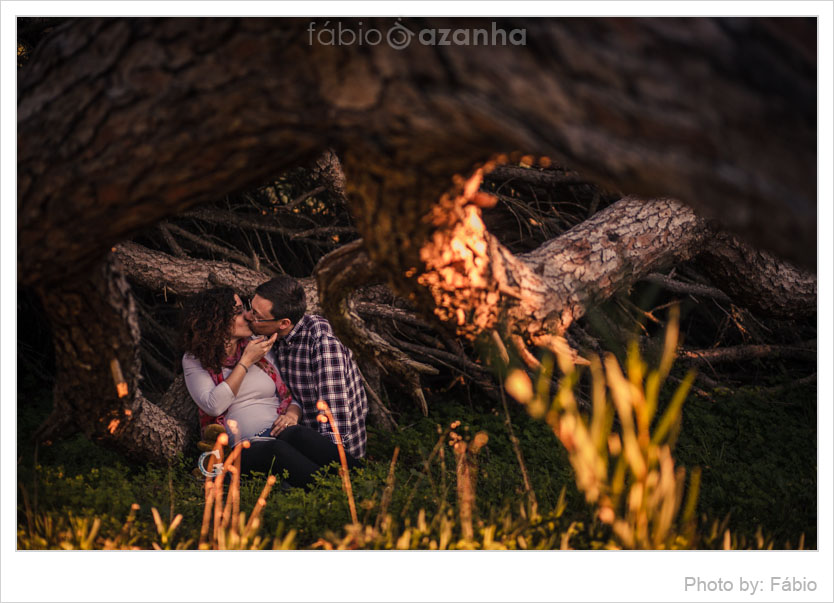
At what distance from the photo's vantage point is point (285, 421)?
345cm

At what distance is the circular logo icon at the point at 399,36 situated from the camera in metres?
1.29

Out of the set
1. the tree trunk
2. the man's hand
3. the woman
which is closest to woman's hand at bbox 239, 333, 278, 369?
the woman

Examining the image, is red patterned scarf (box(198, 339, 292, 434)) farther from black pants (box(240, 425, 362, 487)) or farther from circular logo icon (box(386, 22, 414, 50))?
circular logo icon (box(386, 22, 414, 50))

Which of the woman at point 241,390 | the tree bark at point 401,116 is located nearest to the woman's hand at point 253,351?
the woman at point 241,390

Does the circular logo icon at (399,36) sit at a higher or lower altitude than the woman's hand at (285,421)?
higher

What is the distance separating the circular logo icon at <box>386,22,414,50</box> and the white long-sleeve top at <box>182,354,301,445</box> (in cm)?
244

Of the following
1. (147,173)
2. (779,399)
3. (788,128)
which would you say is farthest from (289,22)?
(779,399)

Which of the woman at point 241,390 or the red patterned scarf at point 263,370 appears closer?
the woman at point 241,390

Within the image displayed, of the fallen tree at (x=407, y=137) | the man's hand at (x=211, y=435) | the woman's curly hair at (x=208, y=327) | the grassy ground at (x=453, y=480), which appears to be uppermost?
the fallen tree at (x=407, y=137)

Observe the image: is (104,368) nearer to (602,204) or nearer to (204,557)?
(204,557)

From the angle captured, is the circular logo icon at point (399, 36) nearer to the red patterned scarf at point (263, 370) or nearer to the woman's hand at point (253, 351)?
the woman's hand at point (253, 351)

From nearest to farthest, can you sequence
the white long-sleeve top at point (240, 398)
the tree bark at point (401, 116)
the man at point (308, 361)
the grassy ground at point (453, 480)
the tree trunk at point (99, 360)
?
the tree bark at point (401, 116), the tree trunk at point (99, 360), the grassy ground at point (453, 480), the white long-sleeve top at point (240, 398), the man at point (308, 361)

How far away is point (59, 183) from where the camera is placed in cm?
157

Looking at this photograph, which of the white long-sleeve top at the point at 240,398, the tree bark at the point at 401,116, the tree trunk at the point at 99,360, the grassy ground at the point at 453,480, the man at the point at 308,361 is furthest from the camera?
the man at the point at 308,361
